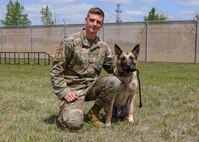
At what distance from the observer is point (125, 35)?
110 feet

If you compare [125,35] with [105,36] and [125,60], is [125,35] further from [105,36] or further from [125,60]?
[125,60]

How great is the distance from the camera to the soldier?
231 inches

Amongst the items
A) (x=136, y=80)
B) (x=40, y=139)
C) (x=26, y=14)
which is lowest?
(x=40, y=139)

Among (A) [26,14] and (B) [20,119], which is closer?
(B) [20,119]

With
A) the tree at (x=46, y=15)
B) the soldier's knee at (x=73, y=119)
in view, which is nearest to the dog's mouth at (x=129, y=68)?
the soldier's knee at (x=73, y=119)

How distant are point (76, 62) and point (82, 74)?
20 centimetres

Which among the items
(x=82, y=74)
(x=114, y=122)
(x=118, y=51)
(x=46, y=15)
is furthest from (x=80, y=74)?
(x=46, y=15)

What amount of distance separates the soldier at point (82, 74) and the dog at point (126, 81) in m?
0.15

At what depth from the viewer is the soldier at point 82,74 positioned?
19.3 ft

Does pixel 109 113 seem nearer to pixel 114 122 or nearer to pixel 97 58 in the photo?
pixel 114 122

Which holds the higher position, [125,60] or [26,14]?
[26,14]

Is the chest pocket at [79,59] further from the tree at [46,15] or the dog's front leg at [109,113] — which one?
the tree at [46,15]

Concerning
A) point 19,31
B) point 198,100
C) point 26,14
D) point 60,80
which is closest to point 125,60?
point 60,80

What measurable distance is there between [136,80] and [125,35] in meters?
27.5
